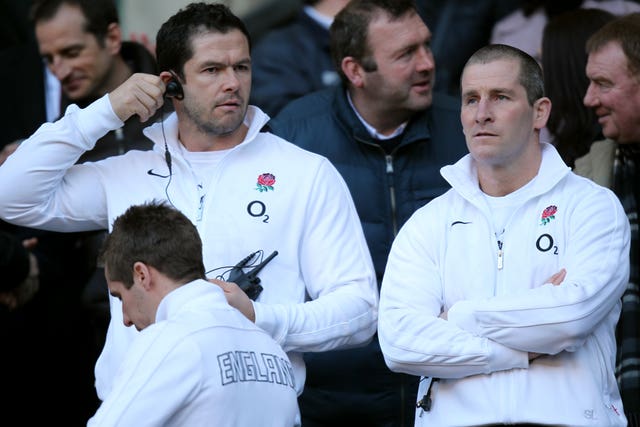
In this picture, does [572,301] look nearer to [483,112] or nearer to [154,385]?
[483,112]

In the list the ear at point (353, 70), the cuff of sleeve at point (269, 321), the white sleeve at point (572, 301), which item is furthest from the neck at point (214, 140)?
the white sleeve at point (572, 301)

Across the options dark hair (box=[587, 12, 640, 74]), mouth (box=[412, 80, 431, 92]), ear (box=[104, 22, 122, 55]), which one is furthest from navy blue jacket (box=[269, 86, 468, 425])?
ear (box=[104, 22, 122, 55])

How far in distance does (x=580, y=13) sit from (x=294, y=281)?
2.47 metres

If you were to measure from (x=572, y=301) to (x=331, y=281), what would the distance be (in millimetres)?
1063

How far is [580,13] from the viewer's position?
295 inches

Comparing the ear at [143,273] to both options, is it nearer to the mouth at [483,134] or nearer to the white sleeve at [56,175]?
the white sleeve at [56,175]

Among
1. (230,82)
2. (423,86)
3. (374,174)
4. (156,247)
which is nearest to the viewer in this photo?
(156,247)

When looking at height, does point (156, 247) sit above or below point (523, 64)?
below

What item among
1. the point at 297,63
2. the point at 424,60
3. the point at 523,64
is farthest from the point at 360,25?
the point at 523,64

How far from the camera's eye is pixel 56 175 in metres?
5.94

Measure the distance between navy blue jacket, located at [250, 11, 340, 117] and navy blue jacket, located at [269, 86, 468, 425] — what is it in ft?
2.66

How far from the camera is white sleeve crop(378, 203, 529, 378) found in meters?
5.27

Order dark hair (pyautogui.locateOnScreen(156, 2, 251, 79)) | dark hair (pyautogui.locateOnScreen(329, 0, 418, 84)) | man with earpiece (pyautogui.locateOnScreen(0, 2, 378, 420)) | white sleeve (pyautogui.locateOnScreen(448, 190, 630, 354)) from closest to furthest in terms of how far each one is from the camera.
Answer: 1. white sleeve (pyautogui.locateOnScreen(448, 190, 630, 354))
2. man with earpiece (pyautogui.locateOnScreen(0, 2, 378, 420))
3. dark hair (pyautogui.locateOnScreen(156, 2, 251, 79))
4. dark hair (pyautogui.locateOnScreen(329, 0, 418, 84))

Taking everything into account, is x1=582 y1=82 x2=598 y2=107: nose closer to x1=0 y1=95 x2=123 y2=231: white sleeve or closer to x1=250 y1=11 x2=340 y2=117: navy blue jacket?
x1=250 y1=11 x2=340 y2=117: navy blue jacket
